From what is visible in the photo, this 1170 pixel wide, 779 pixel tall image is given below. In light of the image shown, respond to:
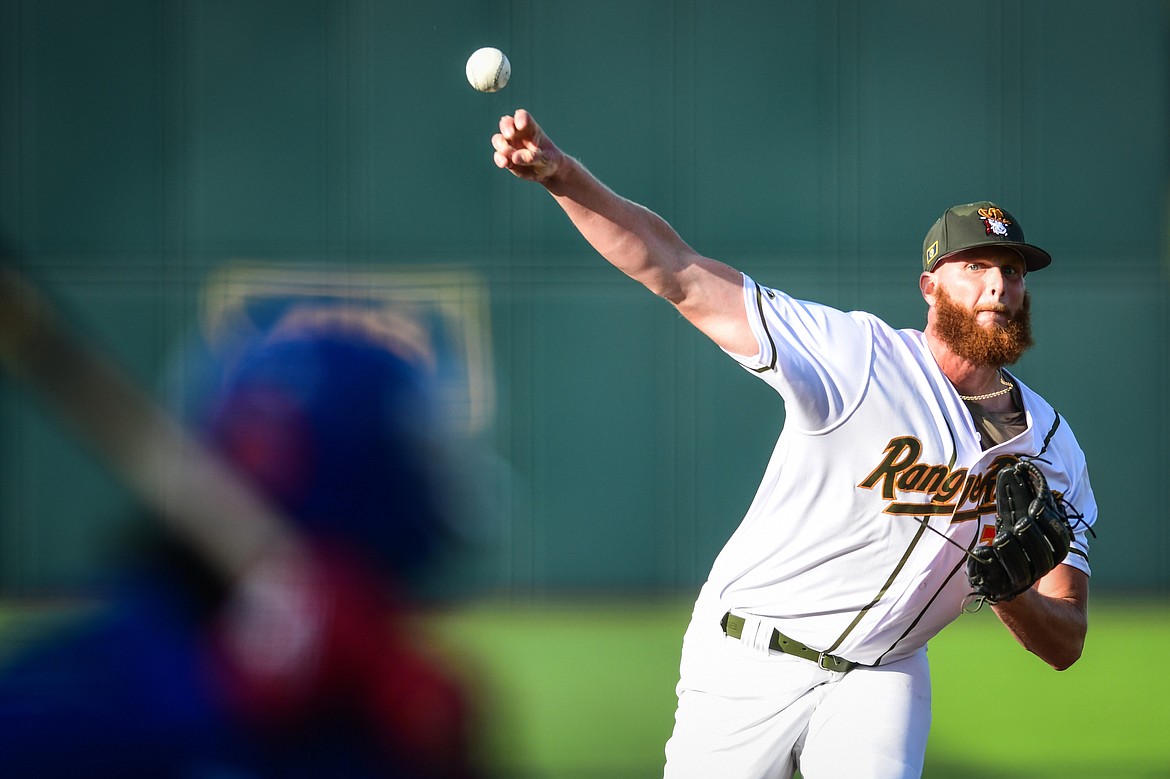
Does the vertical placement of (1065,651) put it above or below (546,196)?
below

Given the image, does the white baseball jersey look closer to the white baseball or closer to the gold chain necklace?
the gold chain necklace

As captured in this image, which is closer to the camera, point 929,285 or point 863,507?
point 863,507

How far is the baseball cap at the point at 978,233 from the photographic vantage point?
295 centimetres

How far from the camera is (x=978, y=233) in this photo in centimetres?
296

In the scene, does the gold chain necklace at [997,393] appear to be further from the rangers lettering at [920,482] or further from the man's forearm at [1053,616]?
the man's forearm at [1053,616]

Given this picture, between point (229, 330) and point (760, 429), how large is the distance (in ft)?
11.9

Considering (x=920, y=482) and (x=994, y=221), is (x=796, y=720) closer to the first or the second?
(x=920, y=482)

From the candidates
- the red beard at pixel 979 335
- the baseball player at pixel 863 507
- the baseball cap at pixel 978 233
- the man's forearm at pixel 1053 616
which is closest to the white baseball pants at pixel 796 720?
the baseball player at pixel 863 507

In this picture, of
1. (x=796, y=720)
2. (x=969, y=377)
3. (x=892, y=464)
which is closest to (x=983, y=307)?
(x=969, y=377)

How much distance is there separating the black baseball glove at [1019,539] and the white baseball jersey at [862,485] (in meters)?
0.09

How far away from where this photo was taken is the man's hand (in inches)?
102

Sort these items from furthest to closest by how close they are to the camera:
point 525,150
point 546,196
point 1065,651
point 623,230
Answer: point 546,196 < point 1065,651 < point 623,230 < point 525,150

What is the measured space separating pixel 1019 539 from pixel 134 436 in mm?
6451

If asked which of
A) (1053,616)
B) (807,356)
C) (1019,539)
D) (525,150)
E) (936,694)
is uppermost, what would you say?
(525,150)
